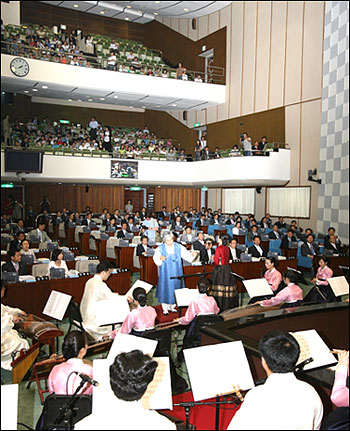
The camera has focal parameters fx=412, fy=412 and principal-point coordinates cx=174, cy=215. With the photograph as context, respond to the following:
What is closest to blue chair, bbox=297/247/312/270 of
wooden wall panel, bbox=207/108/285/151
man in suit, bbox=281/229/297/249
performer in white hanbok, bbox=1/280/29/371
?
man in suit, bbox=281/229/297/249

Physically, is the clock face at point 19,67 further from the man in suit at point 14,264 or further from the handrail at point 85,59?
the man in suit at point 14,264

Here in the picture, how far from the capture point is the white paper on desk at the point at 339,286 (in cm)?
595

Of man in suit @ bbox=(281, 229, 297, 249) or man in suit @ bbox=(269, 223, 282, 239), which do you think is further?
man in suit @ bbox=(269, 223, 282, 239)

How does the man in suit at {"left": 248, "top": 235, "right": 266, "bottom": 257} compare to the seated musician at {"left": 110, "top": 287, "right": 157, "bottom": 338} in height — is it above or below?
above

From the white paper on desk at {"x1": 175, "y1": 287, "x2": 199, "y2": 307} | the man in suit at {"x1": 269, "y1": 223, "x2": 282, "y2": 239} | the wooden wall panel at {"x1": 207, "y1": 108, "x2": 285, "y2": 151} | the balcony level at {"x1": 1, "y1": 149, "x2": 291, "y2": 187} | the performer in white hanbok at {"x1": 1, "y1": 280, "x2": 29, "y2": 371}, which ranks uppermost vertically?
the wooden wall panel at {"x1": 207, "y1": 108, "x2": 285, "y2": 151}

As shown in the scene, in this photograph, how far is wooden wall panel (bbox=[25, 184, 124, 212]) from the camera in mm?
22812

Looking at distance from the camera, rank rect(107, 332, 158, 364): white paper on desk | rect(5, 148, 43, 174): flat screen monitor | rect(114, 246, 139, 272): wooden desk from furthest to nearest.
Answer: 1. rect(5, 148, 43, 174): flat screen monitor
2. rect(114, 246, 139, 272): wooden desk
3. rect(107, 332, 158, 364): white paper on desk

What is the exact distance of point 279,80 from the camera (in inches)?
678

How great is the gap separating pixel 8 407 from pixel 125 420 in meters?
0.70

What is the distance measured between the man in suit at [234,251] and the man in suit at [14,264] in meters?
4.80

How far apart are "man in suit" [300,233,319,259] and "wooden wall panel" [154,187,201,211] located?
467 inches

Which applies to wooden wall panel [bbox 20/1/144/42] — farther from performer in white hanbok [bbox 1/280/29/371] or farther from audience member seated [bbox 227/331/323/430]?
audience member seated [bbox 227/331/323/430]

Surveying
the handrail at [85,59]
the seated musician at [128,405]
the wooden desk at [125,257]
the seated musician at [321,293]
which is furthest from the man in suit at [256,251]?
the handrail at [85,59]

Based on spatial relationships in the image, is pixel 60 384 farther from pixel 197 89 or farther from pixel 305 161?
pixel 197 89
